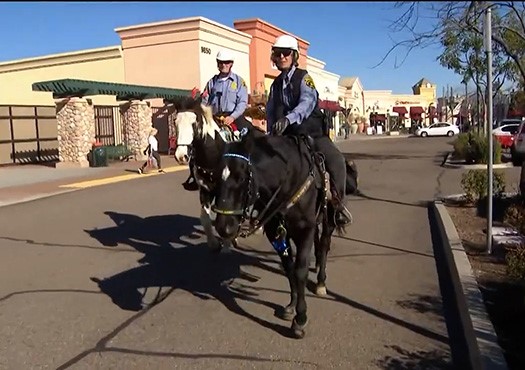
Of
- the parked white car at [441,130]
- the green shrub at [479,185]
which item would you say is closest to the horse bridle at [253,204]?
the green shrub at [479,185]

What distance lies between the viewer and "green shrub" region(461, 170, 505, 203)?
1105 centimetres

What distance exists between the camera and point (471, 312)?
16.9 feet

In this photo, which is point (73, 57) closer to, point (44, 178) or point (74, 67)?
point (74, 67)

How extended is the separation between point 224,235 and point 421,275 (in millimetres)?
3459

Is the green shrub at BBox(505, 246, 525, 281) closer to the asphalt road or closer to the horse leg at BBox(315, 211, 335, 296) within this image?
the asphalt road

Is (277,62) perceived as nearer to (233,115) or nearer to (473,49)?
(233,115)

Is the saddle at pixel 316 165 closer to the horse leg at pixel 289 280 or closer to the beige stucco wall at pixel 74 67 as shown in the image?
the horse leg at pixel 289 280

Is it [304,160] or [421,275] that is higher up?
[304,160]

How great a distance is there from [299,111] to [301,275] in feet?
5.08

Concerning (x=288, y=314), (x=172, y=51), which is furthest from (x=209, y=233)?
(x=172, y=51)

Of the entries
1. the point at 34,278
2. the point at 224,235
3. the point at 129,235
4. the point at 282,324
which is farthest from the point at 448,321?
the point at 129,235

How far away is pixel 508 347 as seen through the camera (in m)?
4.57

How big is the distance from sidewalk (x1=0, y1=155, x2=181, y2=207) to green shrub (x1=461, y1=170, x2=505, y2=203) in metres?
10.8

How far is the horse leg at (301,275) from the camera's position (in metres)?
5.00
